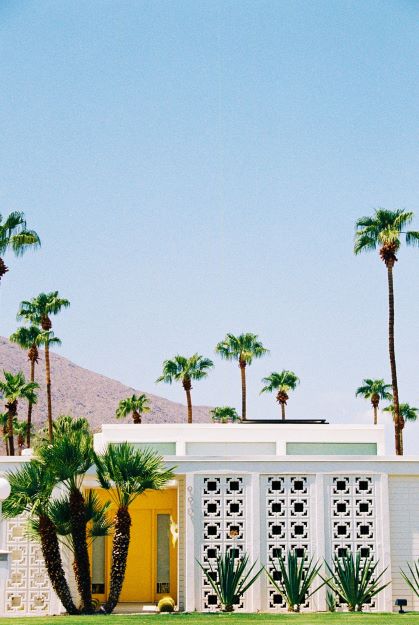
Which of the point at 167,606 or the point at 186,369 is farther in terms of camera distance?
the point at 186,369

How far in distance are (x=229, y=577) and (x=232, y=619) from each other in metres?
2.28

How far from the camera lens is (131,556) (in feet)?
85.2

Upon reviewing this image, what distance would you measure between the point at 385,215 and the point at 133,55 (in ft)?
44.1

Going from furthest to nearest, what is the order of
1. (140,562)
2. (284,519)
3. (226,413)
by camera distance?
(226,413)
(140,562)
(284,519)

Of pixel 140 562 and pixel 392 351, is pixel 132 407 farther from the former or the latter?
pixel 140 562

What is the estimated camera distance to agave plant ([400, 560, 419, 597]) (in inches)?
875

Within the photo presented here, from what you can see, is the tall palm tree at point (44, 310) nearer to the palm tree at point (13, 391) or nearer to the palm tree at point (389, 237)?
the palm tree at point (13, 391)

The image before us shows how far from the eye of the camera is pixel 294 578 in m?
21.9

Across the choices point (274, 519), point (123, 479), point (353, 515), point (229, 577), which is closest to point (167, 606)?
point (229, 577)

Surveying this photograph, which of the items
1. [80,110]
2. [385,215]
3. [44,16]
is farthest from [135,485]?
[385,215]

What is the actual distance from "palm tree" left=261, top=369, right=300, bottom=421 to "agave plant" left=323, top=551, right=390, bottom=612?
36939 mm

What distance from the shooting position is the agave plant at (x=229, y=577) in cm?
2197

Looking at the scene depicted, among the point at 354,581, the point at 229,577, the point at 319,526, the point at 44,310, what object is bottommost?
the point at 354,581

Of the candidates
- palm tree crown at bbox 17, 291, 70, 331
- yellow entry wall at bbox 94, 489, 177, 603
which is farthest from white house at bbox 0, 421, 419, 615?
palm tree crown at bbox 17, 291, 70, 331
